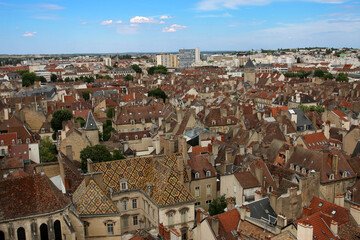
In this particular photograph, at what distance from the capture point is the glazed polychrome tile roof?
34.2 metres

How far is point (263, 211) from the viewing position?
30406 mm

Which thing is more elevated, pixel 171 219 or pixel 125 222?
pixel 171 219

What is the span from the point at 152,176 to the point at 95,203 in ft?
23.2

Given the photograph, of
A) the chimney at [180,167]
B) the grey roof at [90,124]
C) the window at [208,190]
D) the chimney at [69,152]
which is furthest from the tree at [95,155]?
the chimney at [180,167]

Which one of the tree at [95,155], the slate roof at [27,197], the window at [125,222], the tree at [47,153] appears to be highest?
the slate roof at [27,197]

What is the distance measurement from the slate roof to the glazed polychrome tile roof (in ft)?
28.5

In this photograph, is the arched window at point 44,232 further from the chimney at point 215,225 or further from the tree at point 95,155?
the tree at point 95,155

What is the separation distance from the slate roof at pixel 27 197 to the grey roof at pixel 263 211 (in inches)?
559

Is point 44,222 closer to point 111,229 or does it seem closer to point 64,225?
point 64,225

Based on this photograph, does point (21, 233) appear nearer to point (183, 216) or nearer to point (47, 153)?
point (183, 216)

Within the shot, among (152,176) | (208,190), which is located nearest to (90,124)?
(152,176)

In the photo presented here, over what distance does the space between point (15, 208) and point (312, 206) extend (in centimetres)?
2312

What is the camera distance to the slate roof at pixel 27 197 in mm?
26062

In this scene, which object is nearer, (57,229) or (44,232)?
(44,232)
